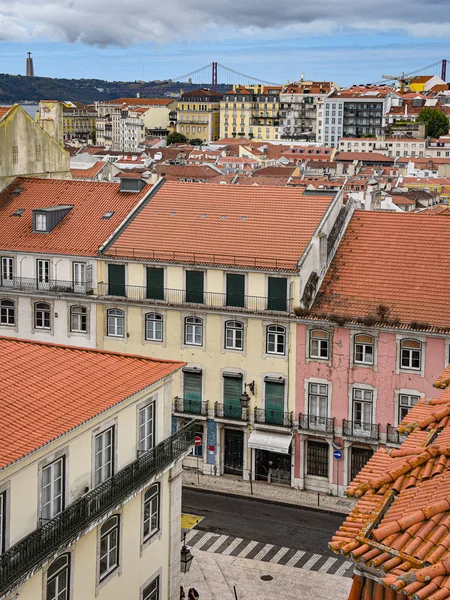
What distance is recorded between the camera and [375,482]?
17.9 meters

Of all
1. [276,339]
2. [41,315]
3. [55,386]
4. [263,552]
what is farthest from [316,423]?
[55,386]

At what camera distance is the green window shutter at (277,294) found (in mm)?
48812

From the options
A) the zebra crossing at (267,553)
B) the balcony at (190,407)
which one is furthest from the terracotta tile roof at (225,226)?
the zebra crossing at (267,553)

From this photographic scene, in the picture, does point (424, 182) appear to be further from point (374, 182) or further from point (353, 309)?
point (353, 309)

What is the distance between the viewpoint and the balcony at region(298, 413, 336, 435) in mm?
48375

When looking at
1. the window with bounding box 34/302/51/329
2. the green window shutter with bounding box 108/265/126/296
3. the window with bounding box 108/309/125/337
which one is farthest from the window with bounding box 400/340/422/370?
the window with bounding box 34/302/51/329

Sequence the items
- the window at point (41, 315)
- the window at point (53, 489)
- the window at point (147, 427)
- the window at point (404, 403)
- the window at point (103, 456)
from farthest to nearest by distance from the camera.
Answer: the window at point (41, 315) → the window at point (404, 403) → the window at point (147, 427) → the window at point (103, 456) → the window at point (53, 489)

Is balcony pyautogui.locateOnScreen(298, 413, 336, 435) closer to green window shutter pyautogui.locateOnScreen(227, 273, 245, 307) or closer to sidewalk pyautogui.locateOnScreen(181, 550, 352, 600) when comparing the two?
green window shutter pyautogui.locateOnScreen(227, 273, 245, 307)

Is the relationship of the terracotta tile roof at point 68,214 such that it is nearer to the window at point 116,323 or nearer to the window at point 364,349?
the window at point 116,323

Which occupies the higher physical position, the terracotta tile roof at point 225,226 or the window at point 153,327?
the terracotta tile roof at point 225,226

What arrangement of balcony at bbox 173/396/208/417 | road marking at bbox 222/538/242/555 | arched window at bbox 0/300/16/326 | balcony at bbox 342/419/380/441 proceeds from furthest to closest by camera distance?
arched window at bbox 0/300/16/326, balcony at bbox 173/396/208/417, balcony at bbox 342/419/380/441, road marking at bbox 222/538/242/555

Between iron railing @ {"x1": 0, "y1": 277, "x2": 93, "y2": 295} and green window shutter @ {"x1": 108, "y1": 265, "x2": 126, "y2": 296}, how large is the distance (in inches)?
44.0

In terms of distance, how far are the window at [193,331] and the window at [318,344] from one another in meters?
5.84

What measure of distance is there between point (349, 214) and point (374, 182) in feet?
328
